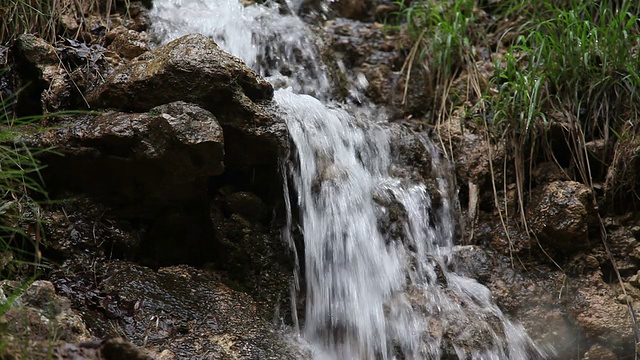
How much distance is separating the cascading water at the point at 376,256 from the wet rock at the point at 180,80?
0.41 m

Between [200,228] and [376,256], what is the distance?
0.86 meters

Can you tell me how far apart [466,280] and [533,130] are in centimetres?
98

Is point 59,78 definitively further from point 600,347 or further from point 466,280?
point 600,347

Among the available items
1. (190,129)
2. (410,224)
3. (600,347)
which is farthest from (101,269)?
(600,347)

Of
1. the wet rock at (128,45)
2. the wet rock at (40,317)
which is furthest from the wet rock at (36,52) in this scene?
the wet rock at (40,317)

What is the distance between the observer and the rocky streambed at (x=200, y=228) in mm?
2350

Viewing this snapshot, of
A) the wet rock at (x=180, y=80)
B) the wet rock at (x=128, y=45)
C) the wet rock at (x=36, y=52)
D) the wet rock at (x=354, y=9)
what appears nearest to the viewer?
the wet rock at (x=180, y=80)

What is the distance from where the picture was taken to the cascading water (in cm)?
263

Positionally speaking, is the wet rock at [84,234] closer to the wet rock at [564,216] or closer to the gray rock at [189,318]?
the gray rock at [189,318]

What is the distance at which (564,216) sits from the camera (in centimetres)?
318

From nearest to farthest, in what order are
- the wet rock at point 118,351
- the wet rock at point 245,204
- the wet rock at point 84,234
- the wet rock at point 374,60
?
the wet rock at point 118,351
the wet rock at point 84,234
the wet rock at point 245,204
the wet rock at point 374,60

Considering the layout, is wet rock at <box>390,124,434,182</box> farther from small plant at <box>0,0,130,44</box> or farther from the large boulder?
small plant at <box>0,0,130,44</box>

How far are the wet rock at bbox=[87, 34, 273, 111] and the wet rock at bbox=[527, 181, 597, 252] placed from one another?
1.72 metres

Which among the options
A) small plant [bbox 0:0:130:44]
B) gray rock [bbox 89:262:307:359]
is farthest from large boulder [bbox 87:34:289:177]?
small plant [bbox 0:0:130:44]
